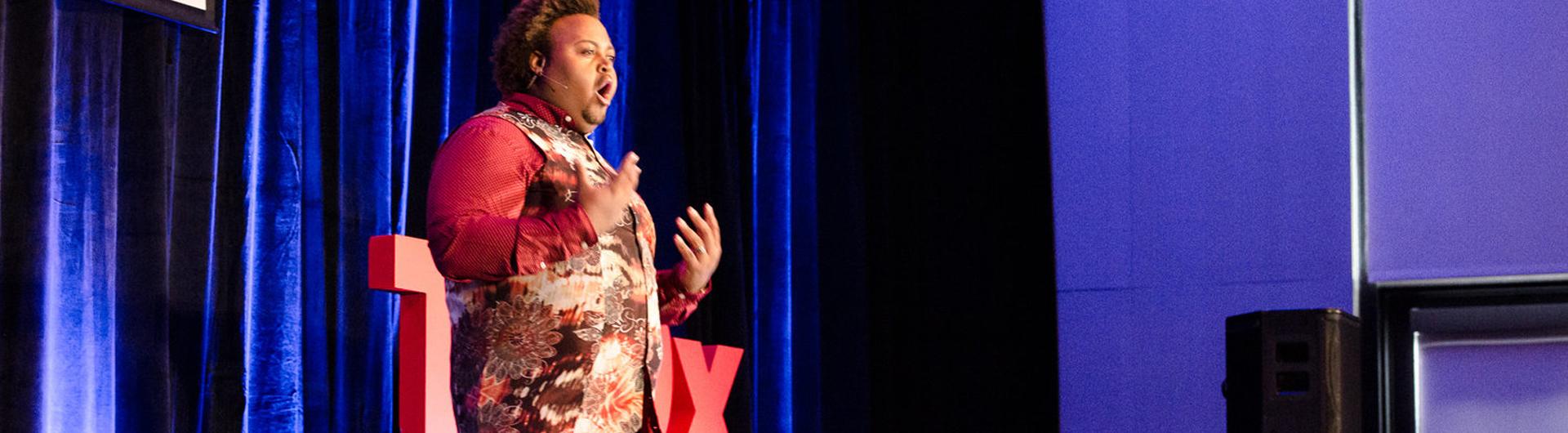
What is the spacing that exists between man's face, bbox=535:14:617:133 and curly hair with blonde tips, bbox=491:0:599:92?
0.02m

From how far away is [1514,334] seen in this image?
11.6 ft

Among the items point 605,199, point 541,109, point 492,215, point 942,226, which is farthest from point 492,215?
point 942,226

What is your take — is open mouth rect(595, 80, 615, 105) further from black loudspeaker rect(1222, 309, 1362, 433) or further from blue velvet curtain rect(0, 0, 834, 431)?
black loudspeaker rect(1222, 309, 1362, 433)

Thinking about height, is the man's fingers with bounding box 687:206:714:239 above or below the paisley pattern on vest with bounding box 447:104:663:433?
above

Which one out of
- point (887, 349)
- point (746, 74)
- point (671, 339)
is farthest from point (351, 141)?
point (887, 349)

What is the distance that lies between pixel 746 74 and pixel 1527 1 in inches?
79.9

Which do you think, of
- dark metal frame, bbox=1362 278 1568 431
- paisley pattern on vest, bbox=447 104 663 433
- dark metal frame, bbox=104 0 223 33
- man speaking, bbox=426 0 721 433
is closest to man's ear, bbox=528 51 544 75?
man speaking, bbox=426 0 721 433

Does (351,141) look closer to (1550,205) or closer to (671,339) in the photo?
(671,339)

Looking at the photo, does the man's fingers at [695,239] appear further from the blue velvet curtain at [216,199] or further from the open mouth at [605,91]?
the blue velvet curtain at [216,199]

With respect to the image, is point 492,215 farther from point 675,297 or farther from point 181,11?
point 181,11

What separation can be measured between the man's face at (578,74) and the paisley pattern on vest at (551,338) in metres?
0.08

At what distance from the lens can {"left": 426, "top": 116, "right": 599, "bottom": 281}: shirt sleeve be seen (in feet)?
5.56

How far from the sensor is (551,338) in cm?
181

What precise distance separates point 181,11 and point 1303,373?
195cm
